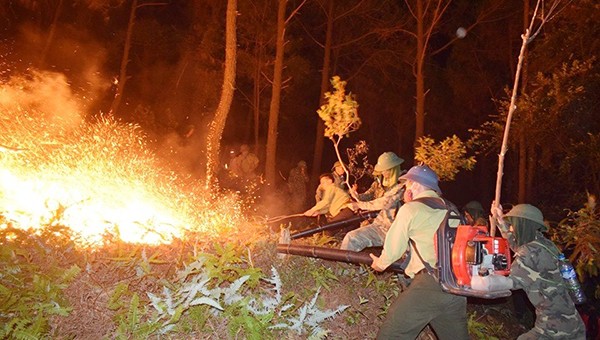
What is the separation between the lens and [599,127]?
1619 cm

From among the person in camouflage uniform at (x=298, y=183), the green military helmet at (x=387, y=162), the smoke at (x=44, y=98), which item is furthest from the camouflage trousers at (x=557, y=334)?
the person in camouflage uniform at (x=298, y=183)

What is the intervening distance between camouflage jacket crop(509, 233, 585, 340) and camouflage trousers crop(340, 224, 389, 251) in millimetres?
2223

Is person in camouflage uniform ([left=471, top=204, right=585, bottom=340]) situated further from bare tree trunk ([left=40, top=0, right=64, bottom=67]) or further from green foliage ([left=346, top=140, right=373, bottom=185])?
bare tree trunk ([left=40, top=0, right=64, bottom=67])

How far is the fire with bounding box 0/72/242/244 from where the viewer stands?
6.94 m

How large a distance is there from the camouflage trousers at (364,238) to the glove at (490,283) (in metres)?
2.45

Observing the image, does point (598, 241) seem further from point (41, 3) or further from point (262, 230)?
point (41, 3)

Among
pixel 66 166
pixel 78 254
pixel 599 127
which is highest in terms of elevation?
pixel 599 127

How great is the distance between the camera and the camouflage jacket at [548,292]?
196 inches

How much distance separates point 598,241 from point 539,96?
931 cm

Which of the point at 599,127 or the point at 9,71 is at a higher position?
the point at 9,71

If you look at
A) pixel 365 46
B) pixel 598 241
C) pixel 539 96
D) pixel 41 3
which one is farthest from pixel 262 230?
pixel 41 3

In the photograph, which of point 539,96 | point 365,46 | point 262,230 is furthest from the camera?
point 365,46

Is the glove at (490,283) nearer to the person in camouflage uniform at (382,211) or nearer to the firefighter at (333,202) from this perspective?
the person in camouflage uniform at (382,211)

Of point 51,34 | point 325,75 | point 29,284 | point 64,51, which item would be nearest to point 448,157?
point 29,284
